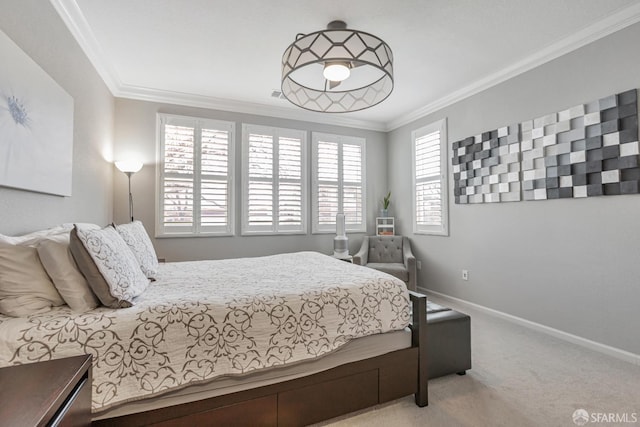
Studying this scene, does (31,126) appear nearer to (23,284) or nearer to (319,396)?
(23,284)

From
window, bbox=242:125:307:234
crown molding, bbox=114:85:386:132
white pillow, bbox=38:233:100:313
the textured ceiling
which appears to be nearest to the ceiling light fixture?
the textured ceiling

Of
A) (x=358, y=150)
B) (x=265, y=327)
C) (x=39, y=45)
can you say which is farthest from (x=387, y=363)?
(x=358, y=150)

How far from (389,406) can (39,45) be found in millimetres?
3240

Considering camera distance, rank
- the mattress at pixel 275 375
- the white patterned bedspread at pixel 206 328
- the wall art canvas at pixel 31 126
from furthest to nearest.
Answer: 1. the wall art canvas at pixel 31 126
2. the mattress at pixel 275 375
3. the white patterned bedspread at pixel 206 328

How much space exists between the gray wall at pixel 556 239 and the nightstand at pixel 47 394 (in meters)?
3.50

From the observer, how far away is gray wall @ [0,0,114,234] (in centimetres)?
172

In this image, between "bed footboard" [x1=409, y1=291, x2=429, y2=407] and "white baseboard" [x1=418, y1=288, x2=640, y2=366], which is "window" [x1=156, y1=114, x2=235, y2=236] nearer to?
"bed footboard" [x1=409, y1=291, x2=429, y2=407]

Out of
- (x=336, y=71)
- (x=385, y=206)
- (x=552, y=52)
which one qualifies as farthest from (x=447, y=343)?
(x=385, y=206)

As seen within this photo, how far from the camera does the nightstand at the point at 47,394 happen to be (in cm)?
69

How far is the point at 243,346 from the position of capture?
1419mm

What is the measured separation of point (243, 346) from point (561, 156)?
3128 mm

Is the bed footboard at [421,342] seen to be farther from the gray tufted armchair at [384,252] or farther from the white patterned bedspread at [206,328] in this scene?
the gray tufted armchair at [384,252]

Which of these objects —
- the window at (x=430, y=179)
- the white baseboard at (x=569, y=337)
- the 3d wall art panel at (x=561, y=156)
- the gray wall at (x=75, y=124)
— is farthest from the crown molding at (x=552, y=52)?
the gray wall at (x=75, y=124)

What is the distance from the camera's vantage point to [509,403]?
183 cm
